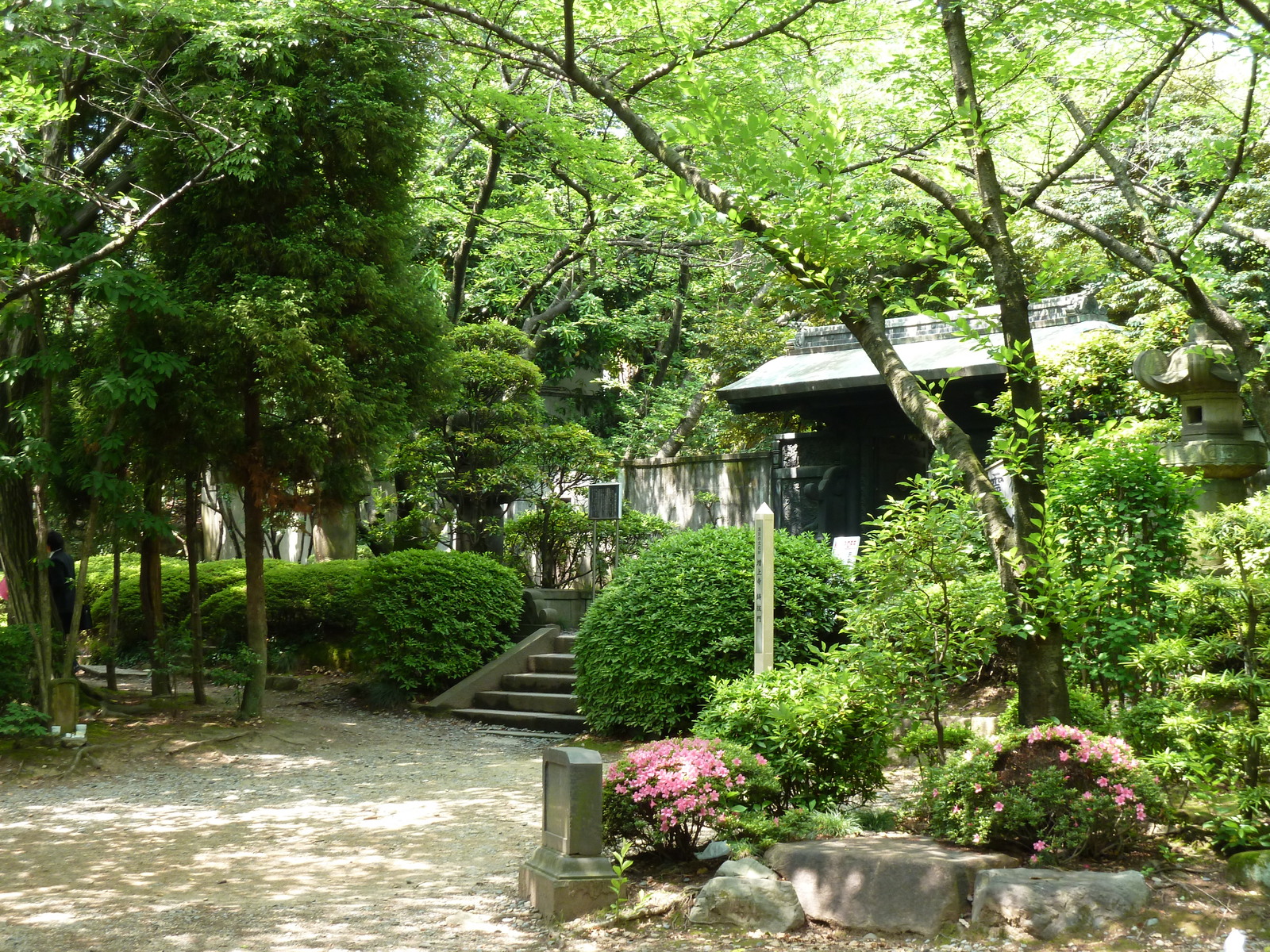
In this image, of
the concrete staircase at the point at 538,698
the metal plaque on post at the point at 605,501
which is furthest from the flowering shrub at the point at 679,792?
the metal plaque on post at the point at 605,501

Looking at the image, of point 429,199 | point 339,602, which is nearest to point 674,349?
point 429,199

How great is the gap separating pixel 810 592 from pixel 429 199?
8.49m

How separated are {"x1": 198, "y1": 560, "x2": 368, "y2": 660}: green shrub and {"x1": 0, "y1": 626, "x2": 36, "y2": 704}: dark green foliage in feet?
16.6

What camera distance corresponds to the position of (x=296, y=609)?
14.8 m

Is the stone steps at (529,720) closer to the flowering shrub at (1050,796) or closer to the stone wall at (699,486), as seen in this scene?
the stone wall at (699,486)

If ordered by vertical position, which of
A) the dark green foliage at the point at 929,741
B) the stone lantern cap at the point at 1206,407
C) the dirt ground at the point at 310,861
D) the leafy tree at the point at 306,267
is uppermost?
the leafy tree at the point at 306,267

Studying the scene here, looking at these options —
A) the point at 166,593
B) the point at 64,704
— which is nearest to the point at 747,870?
the point at 64,704

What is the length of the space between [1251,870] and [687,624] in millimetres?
5064

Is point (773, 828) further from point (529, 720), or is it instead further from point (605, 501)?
point (605, 501)

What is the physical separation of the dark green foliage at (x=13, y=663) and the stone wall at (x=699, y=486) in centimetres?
820

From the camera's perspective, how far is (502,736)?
1096 cm

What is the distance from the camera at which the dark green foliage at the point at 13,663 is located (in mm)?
9352

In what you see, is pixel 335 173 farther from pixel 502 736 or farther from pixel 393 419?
pixel 502 736

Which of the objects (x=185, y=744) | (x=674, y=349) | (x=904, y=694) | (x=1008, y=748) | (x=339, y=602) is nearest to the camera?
(x=1008, y=748)
